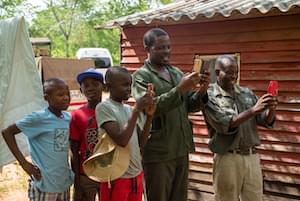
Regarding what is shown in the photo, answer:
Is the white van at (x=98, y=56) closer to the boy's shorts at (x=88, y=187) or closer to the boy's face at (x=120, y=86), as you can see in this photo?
the boy's shorts at (x=88, y=187)

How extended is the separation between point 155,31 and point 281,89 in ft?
9.13

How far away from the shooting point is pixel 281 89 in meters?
5.46

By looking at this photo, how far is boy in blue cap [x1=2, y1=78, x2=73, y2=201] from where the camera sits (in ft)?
10.3

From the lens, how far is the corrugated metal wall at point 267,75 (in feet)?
17.7

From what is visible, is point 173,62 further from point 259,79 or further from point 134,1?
point 134,1

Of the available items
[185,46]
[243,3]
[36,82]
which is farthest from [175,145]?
[185,46]

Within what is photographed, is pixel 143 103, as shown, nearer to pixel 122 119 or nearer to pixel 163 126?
pixel 122 119

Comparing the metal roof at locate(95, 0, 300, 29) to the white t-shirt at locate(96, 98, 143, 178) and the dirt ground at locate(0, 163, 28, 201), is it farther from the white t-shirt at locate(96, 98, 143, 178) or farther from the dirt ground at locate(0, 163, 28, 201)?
the dirt ground at locate(0, 163, 28, 201)

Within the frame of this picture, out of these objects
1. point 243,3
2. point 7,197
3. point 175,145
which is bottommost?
point 7,197

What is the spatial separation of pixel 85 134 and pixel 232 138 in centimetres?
114

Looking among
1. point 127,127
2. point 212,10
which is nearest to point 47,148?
point 127,127

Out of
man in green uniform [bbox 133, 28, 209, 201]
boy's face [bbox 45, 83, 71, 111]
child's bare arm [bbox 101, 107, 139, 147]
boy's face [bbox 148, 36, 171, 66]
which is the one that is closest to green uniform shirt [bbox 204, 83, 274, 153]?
man in green uniform [bbox 133, 28, 209, 201]

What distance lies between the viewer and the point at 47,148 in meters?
3.18

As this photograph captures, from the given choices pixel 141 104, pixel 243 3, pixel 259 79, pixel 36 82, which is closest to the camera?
pixel 141 104
